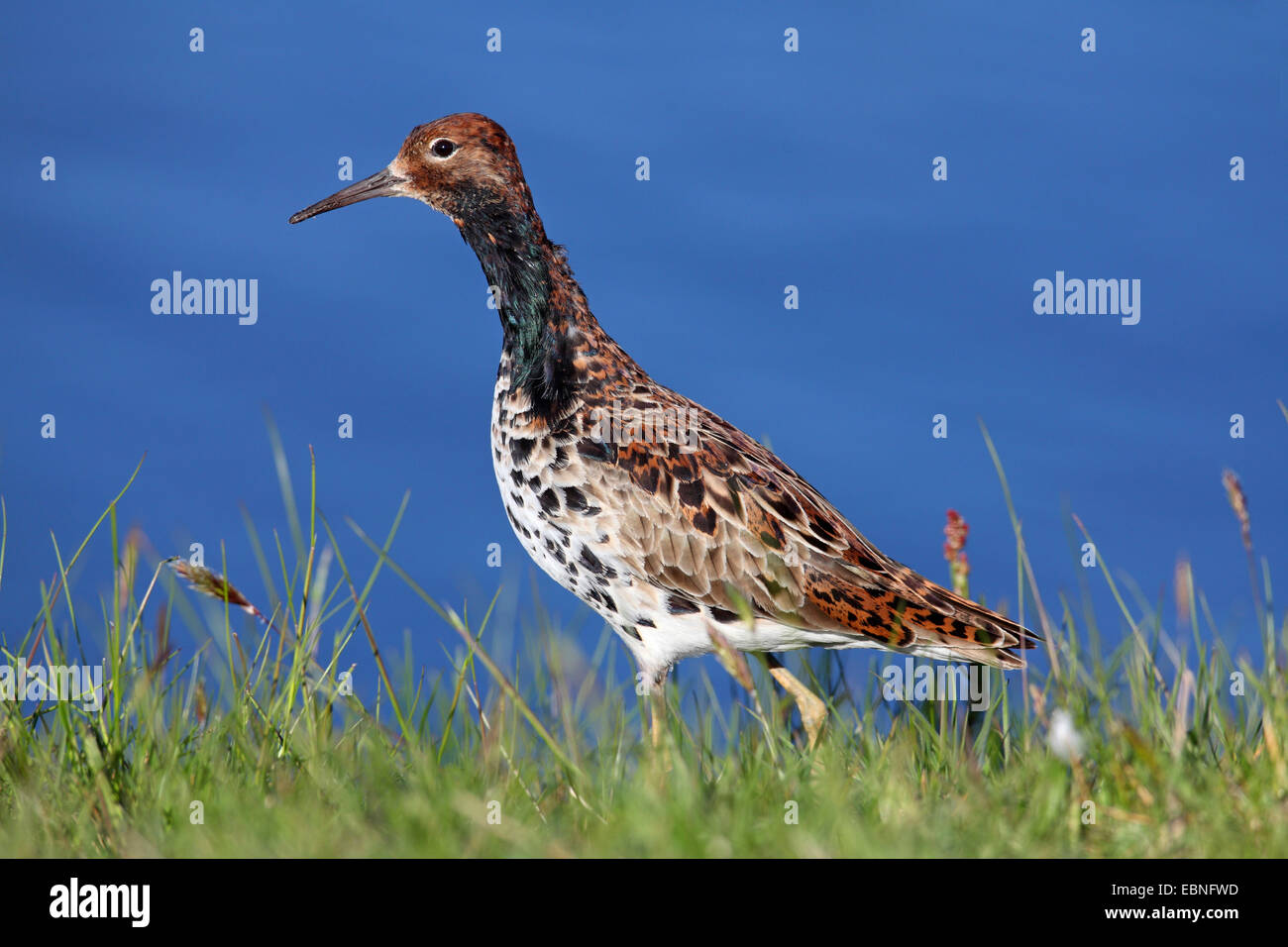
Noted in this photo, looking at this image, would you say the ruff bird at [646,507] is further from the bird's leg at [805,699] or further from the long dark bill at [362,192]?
the long dark bill at [362,192]

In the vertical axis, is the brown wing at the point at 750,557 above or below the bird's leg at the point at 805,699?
above

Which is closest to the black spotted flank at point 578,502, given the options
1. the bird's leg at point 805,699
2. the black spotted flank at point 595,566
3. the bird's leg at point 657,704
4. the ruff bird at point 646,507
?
the ruff bird at point 646,507

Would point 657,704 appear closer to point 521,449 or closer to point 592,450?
point 592,450

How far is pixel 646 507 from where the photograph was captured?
6844 millimetres

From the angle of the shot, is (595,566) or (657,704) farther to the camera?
(595,566)

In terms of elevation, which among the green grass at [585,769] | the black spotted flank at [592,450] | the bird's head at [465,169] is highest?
the bird's head at [465,169]

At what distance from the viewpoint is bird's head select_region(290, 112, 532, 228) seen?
24.3 ft

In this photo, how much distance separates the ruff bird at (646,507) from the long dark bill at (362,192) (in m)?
0.38

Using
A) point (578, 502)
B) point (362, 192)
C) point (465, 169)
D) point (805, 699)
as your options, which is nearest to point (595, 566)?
point (578, 502)

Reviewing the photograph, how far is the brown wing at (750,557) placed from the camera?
6797 mm

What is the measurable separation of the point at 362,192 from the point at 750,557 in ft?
11.1
